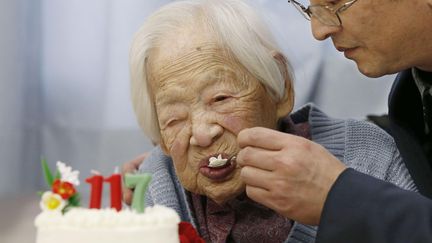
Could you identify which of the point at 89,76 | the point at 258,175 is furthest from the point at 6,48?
the point at 258,175

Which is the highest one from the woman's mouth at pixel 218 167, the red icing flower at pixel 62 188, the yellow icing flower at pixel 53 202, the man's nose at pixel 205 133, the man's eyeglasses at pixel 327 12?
the man's eyeglasses at pixel 327 12

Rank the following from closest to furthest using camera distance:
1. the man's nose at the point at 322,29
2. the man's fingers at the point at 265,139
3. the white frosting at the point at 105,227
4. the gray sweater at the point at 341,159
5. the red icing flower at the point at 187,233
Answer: the white frosting at the point at 105,227, the red icing flower at the point at 187,233, the man's fingers at the point at 265,139, the man's nose at the point at 322,29, the gray sweater at the point at 341,159

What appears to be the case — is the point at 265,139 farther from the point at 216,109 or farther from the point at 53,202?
the point at 53,202

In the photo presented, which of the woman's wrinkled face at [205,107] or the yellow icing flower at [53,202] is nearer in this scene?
the yellow icing flower at [53,202]

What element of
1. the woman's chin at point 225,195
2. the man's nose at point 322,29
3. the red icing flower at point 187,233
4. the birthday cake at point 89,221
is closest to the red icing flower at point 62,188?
the birthday cake at point 89,221

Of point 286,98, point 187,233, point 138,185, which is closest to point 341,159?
point 286,98

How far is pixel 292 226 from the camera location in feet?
5.38

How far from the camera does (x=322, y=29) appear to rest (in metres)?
1.52

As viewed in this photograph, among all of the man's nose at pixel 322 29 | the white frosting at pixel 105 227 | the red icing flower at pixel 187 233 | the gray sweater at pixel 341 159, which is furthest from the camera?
the gray sweater at pixel 341 159

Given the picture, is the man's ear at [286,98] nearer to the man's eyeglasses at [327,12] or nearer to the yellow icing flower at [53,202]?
the man's eyeglasses at [327,12]

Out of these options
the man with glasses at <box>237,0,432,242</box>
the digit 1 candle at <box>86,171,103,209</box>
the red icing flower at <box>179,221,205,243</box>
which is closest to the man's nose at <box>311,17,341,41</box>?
the man with glasses at <box>237,0,432,242</box>

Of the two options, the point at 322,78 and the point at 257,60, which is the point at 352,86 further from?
the point at 257,60

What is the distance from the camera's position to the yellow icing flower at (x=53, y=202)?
3.62 ft

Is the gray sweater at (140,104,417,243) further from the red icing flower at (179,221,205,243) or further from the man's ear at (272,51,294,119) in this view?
the red icing flower at (179,221,205,243)
